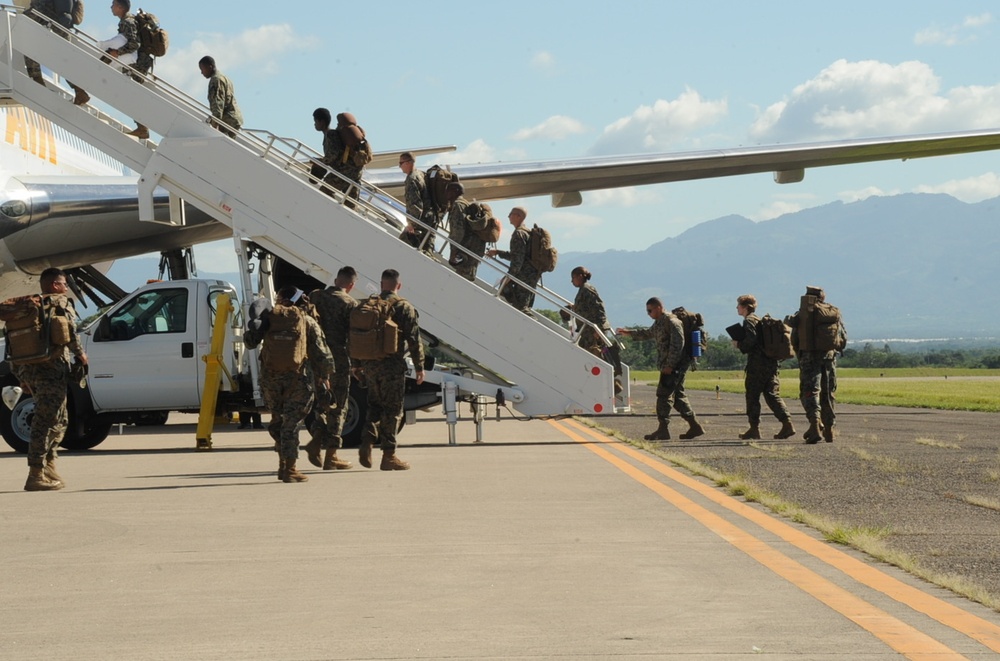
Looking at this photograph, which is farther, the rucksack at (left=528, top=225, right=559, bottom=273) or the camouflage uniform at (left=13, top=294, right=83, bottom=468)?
the rucksack at (left=528, top=225, right=559, bottom=273)

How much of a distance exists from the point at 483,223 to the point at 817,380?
451 cm

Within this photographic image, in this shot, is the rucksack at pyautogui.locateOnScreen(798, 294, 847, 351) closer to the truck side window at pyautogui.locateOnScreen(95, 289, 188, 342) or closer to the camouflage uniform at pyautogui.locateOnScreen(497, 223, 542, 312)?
the camouflage uniform at pyautogui.locateOnScreen(497, 223, 542, 312)

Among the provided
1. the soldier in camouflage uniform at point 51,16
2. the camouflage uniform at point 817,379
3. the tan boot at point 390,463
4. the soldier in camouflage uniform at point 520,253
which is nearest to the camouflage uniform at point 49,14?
the soldier in camouflage uniform at point 51,16

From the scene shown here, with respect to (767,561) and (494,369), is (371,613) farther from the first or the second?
(494,369)

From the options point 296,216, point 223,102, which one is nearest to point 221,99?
point 223,102

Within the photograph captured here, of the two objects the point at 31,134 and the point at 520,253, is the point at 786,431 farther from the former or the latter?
the point at 31,134

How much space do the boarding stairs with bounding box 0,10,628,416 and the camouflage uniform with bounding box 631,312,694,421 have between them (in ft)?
2.73

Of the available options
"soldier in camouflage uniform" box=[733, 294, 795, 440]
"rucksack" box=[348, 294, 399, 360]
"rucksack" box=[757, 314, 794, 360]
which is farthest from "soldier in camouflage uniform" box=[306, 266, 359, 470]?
"rucksack" box=[757, 314, 794, 360]

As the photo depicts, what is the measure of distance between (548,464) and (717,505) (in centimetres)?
402

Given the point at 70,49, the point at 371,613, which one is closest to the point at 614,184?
the point at 70,49

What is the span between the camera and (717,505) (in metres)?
9.80

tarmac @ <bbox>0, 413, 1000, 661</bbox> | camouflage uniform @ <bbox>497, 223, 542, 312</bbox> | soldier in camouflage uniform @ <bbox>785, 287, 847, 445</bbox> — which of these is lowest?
tarmac @ <bbox>0, 413, 1000, 661</bbox>

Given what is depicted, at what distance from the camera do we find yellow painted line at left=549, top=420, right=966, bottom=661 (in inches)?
202

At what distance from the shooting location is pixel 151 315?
1673cm
